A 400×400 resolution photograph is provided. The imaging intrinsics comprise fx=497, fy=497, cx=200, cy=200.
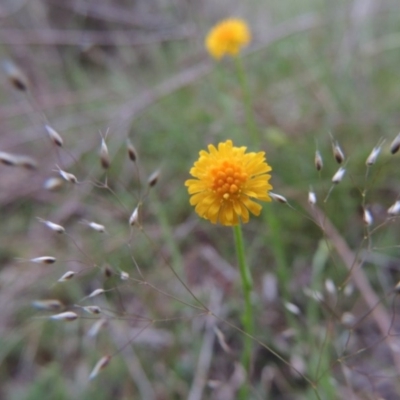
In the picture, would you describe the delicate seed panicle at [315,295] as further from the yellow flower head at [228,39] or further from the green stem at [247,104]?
the yellow flower head at [228,39]

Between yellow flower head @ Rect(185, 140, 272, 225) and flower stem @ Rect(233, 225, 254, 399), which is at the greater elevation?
yellow flower head @ Rect(185, 140, 272, 225)

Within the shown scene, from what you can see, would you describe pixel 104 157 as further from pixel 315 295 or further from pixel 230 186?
pixel 315 295

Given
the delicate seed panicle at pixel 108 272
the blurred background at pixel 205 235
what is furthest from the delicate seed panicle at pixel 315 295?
the delicate seed panicle at pixel 108 272

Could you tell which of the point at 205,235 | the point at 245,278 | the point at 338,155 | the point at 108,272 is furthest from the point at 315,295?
the point at 205,235

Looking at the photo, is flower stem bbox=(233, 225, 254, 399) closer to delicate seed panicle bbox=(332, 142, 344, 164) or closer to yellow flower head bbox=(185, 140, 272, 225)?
yellow flower head bbox=(185, 140, 272, 225)

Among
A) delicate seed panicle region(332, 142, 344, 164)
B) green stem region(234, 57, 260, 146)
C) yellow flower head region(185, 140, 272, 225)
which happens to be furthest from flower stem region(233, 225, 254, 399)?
green stem region(234, 57, 260, 146)

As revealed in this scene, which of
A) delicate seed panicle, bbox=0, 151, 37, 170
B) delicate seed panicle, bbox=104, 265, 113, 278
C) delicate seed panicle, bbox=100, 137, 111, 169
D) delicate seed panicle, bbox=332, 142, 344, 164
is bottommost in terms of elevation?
delicate seed panicle, bbox=104, 265, 113, 278
